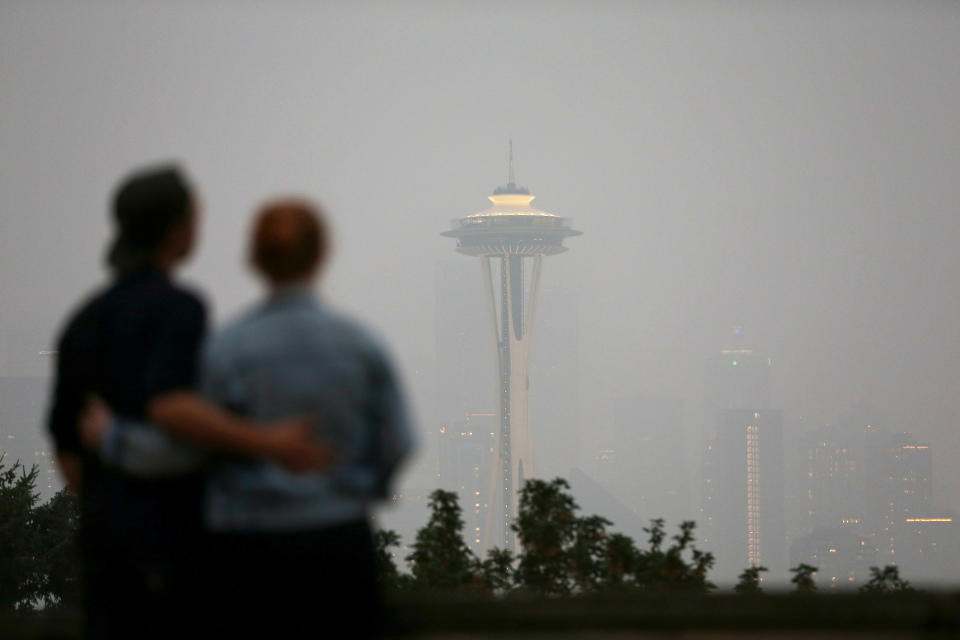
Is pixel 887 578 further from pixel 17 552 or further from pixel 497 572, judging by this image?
pixel 17 552

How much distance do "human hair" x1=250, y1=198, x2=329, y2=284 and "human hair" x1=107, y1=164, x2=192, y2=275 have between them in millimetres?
370

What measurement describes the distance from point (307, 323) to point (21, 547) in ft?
108

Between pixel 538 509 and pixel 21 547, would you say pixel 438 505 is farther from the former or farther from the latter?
pixel 21 547

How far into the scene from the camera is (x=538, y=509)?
13.9m

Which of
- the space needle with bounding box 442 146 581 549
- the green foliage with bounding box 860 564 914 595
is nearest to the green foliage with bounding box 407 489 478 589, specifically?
the green foliage with bounding box 860 564 914 595

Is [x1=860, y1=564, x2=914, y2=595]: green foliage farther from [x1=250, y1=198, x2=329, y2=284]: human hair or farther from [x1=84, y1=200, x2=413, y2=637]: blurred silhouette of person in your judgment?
[x1=250, y1=198, x2=329, y2=284]: human hair

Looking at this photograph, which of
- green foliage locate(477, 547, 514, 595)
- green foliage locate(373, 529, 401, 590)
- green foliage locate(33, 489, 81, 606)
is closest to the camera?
green foliage locate(477, 547, 514, 595)

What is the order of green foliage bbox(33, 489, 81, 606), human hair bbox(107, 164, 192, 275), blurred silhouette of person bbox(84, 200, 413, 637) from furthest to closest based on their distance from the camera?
green foliage bbox(33, 489, 81, 606) < human hair bbox(107, 164, 192, 275) < blurred silhouette of person bbox(84, 200, 413, 637)

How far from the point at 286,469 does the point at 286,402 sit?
0.17 m

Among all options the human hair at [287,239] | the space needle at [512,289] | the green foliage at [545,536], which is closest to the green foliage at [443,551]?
the green foliage at [545,536]

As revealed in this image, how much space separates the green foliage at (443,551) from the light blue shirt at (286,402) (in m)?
10.1

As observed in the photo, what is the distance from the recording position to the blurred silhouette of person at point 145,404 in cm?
337

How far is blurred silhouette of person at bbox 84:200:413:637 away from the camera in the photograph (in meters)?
3.28

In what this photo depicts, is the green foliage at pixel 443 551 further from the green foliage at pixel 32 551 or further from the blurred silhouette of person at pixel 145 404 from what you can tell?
the green foliage at pixel 32 551
